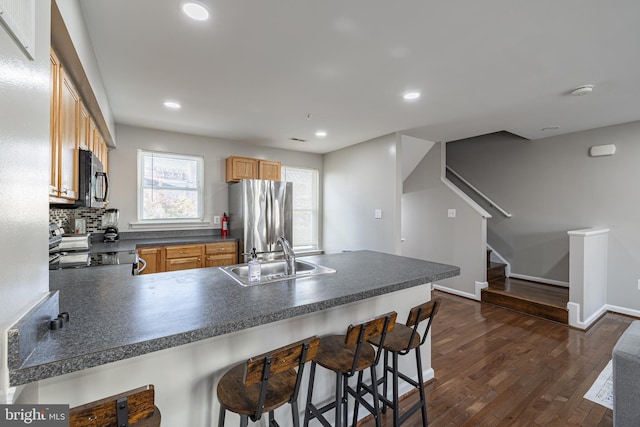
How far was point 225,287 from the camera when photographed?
1.51m

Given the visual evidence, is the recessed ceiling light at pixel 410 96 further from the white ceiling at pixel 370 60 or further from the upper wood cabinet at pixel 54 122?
the upper wood cabinet at pixel 54 122

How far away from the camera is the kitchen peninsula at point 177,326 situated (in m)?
0.89

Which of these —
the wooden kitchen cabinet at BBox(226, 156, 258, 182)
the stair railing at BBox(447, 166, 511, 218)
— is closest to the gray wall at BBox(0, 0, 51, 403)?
the wooden kitchen cabinet at BBox(226, 156, 258, 182)

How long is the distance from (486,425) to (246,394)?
166cm

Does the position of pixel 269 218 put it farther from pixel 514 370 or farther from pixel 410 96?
pixel 514 370

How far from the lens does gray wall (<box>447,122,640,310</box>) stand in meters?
3.61

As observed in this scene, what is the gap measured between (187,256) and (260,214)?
1.11 metres

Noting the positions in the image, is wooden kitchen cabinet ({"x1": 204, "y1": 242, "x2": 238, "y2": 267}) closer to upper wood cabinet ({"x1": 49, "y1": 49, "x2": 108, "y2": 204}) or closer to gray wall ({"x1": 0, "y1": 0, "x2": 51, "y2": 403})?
upper wood cabinet ({"x1": 49, "y1": 49, "x2": 108, "y2": 204})

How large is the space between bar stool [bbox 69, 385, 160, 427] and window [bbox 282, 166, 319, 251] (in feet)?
14.8

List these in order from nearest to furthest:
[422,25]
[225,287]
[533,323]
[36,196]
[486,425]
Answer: [36,196]
[225,287]
[422,25]
[486,425]
[533,323]

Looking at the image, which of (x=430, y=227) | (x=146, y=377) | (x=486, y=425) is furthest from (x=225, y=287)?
(x=430, y=227)

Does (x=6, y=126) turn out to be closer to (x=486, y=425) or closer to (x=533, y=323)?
(x=486, y=425)

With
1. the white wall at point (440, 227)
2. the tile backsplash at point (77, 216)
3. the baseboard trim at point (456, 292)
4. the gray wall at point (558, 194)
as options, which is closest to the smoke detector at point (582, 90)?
the gray wall at point (558, 194)

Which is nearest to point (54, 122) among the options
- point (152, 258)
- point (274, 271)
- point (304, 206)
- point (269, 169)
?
point (274, 271)
